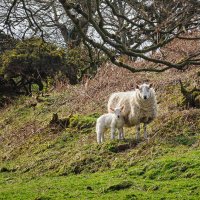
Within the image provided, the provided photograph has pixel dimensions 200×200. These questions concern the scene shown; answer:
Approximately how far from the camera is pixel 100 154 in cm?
1302

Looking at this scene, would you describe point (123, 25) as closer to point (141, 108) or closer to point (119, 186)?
point (141, 108)

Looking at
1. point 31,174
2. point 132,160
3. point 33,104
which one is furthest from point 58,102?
point 132,160

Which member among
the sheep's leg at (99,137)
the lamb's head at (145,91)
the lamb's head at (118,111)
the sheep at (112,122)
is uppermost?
the lamb's head at (145,91)

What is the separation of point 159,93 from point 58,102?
5.78 metres

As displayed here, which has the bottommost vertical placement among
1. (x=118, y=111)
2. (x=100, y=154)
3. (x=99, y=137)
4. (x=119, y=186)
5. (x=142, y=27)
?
(x=119, y=186)

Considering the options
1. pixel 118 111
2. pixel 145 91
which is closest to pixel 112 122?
pixel 118 111

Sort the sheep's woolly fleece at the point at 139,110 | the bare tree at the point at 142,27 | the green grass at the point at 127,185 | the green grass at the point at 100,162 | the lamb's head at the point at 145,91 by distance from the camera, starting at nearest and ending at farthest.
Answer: the bare tree at the point at 142,27 < the green grass at the point at 127,185 < the green grass at the point at 100,162 < the lamb's head at the point at 145,91 < the sheep's woolly fleece at the point at 139,110

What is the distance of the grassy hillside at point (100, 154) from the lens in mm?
10242

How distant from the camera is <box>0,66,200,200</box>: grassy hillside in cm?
1024

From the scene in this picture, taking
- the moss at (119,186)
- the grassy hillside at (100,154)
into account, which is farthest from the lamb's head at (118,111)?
the moss at (119,186)

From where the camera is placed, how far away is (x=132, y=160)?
39.8 feet

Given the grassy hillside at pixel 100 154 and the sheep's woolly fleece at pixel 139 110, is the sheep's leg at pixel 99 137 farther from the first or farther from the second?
the sheep's woolly fleece at pixel 139 110

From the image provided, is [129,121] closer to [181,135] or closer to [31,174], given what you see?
[181,135]

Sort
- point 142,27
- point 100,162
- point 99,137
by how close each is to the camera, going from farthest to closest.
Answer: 1. point 99,137
2. point 100,162
3. point 142,27
